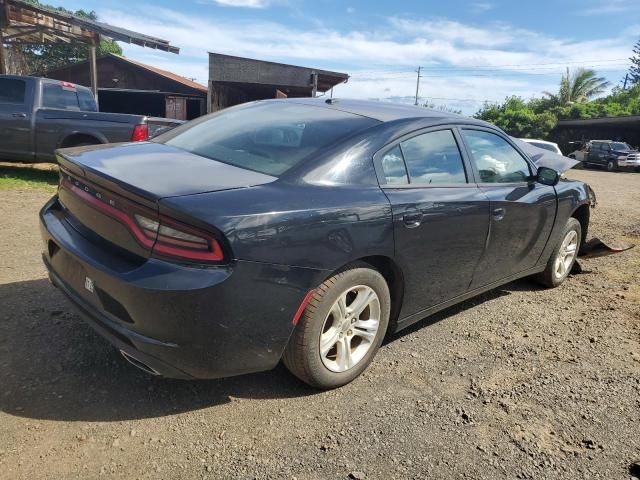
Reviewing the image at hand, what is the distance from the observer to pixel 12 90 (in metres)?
8.43

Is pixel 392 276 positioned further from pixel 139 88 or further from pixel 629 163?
pixel 629 163

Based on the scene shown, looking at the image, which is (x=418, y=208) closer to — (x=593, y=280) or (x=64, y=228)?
(x=64, y=228)

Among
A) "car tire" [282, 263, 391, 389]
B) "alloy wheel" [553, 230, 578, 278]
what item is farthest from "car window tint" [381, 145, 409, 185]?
"alloy wheel" [553, 230, 578, 278]

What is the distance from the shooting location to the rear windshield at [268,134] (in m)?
2.82

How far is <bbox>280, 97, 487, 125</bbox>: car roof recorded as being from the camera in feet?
10.8

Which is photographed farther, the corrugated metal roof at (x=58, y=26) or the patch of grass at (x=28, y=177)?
the corrugated metal roof at (x=58, y=26)

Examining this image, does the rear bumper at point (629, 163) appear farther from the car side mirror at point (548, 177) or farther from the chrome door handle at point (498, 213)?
the chrome door handle at point (498, 213)

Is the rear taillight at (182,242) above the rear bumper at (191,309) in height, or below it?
above

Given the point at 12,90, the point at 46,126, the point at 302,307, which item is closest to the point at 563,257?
the point at 302,307

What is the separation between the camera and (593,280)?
5348 mm

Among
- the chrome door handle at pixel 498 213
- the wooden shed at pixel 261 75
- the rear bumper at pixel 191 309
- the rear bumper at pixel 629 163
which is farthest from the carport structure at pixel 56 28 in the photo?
the rear bumper at pixel 629 163

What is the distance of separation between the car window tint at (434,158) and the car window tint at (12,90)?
7.76 metres

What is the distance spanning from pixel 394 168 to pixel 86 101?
329 inches

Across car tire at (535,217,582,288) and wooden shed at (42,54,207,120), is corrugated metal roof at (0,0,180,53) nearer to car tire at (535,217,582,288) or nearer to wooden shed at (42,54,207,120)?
wooden shed at (42,54,207,120)
